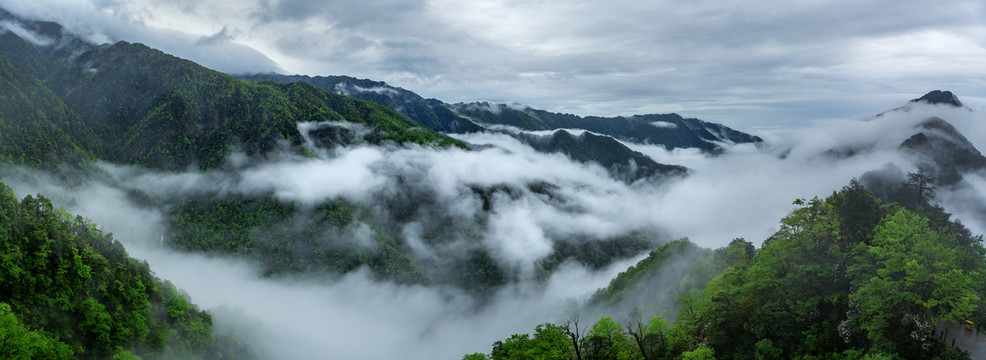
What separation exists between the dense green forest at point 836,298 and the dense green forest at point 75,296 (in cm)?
6366

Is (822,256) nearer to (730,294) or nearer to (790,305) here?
(790,305)

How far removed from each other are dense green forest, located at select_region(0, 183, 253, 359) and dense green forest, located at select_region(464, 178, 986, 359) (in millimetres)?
63661

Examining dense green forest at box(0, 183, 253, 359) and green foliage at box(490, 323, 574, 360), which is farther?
dense green forest at box(0, 183, 253, 359)

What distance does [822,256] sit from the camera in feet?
170

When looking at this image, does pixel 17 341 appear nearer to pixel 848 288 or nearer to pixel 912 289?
pixel 912 289

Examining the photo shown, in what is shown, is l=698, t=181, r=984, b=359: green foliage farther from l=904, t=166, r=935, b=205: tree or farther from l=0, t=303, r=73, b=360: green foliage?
l=0, t=303, r=73, b=360: green foliage

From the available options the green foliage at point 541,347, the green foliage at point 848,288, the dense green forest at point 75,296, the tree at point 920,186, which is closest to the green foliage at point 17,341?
the dense green forest at point 75,296

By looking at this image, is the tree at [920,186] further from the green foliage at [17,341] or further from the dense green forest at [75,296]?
the dense green forest at [75,296]

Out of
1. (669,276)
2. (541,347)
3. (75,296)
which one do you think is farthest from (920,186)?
(75,296)

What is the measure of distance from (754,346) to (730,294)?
784 cm

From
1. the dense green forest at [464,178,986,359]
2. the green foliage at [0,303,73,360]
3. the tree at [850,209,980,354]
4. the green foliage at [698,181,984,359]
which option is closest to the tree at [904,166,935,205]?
the dense green forest at [464,178,986,359]

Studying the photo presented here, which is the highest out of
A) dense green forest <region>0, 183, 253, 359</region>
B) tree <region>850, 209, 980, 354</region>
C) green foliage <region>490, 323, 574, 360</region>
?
dense green forest <region>0, 183, 253, 359</region>

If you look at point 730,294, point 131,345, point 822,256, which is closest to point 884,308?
point 822,256

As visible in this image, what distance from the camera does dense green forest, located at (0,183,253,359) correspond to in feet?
210
